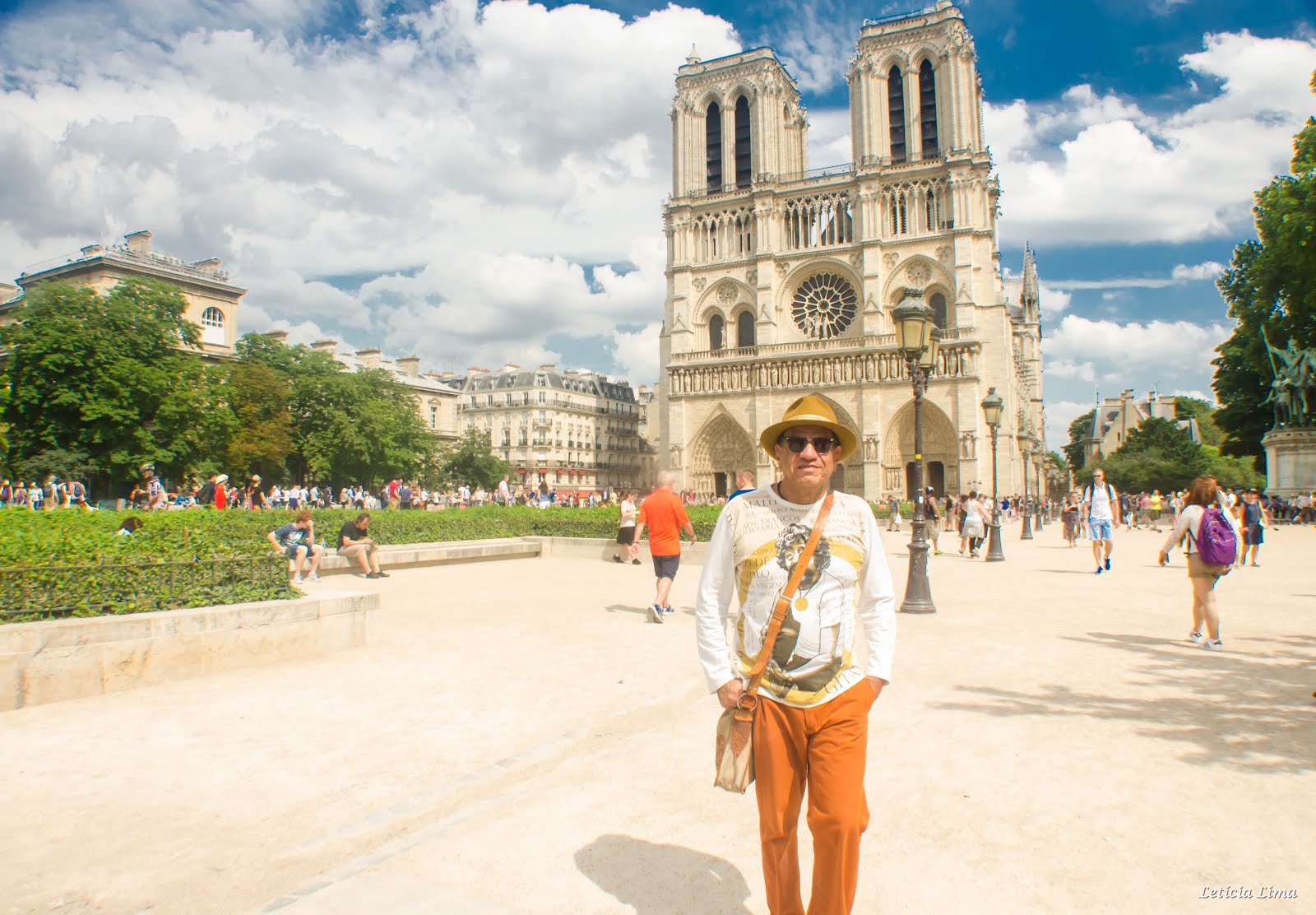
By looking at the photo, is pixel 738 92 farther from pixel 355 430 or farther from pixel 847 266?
pixel 355 430

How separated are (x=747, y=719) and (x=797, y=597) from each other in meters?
0.39

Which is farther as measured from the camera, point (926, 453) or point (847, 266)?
point (847, 266)

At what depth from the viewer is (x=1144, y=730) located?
465 centimetres

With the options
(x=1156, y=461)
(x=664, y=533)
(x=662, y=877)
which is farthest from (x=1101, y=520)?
(x=1156, y=461)

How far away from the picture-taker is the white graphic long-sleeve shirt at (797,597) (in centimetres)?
249

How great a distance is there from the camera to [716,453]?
156 feet

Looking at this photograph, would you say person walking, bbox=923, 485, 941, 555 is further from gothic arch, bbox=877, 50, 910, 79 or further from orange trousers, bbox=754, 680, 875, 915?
gothic arch, bbox=877, 50, 910, 79

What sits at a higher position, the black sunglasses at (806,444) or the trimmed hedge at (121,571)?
the black sunglasses at (806,444)

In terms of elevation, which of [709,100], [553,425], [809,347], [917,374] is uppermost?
[709,100]

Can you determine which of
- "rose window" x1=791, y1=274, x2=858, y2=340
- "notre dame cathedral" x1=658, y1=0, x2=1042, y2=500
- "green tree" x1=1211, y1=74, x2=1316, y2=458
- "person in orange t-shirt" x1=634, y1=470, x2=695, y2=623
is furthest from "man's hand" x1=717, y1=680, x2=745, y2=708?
"rose window" x1=791, y1=274, x2=858, y2=340

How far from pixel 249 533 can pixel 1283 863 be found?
7.84m

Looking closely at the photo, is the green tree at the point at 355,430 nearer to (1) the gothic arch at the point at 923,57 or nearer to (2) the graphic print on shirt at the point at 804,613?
(1) the gothic arch at the point at 923,57

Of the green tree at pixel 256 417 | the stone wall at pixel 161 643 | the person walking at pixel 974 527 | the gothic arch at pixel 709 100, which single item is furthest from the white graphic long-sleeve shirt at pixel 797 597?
the gothic arch at pixel 709 100

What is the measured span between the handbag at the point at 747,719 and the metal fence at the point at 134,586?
5252 millimetres
